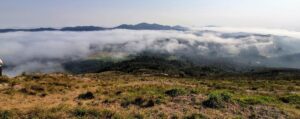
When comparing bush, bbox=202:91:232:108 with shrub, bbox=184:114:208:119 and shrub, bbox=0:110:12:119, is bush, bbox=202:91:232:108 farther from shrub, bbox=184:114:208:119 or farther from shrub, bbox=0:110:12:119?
shrub, bbox=0:110:12:119

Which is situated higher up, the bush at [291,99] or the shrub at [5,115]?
the shrub at [5,115]

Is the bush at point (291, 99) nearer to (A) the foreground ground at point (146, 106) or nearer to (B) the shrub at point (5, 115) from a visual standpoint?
(A) the foreground ground at point (146, 106)

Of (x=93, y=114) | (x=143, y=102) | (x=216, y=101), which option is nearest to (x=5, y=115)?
(x=93, y=114)

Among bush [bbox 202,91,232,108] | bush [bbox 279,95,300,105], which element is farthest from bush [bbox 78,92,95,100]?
bush [bbox 279,95,300,105]

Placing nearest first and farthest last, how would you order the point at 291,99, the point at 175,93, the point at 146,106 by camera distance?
1. the point at 146,106
2. the point at 175,93
3. the point at 291,99

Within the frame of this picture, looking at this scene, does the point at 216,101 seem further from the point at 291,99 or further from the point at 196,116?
the point at 291,99

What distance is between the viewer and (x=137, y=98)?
29.6 m

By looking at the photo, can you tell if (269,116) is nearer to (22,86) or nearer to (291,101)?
(291,101)

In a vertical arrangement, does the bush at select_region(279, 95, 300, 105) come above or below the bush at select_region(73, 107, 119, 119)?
below

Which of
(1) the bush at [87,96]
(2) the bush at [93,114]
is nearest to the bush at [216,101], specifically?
(2) the bush at [93,114]

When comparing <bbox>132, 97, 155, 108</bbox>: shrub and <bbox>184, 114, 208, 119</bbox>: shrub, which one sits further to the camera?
<bbox>132, 97, 155, 108</bbox>: shrub

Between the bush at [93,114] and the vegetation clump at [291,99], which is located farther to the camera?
the vegetation clump at [291,99]

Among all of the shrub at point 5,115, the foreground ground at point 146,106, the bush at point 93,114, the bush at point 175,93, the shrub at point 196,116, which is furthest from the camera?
the bush at point 175,93

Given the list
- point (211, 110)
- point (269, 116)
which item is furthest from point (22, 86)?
point (269, 116)
